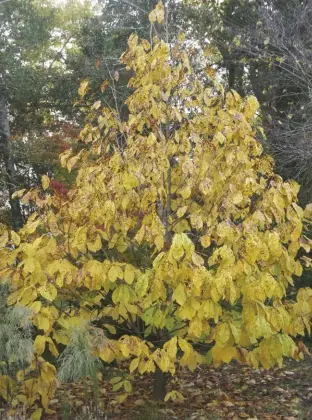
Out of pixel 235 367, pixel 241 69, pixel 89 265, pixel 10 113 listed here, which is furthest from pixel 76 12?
pixel 89 265

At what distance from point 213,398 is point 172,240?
6.94ft

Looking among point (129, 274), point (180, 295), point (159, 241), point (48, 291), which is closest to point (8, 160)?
point (48, 291)

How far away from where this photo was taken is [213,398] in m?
4.57

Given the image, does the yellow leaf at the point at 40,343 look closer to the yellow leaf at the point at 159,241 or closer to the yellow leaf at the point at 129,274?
the yellow leaf at the point at 129,274

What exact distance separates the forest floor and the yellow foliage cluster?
2.48 feet

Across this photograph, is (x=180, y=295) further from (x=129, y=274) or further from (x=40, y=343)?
(x=40, y=343)

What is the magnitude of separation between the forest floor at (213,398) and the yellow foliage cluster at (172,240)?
29.7 inches

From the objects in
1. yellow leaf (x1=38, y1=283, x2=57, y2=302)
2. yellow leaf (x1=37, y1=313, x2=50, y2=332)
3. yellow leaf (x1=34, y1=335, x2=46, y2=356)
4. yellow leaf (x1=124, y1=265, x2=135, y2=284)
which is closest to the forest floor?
yellow leaf (x1=34, y1=335, x2=46, y2=356)

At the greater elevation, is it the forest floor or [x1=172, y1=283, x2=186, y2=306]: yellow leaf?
[x1=172, y1=283, x2=186, y2=306]: yellow leaf

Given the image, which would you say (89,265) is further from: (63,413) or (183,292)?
(63,413)

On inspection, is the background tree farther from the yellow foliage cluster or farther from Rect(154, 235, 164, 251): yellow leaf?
Rect(154, 235, 164, 251): yellow leaf

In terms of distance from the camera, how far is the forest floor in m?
4.00

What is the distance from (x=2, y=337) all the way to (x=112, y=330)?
2.77 feet

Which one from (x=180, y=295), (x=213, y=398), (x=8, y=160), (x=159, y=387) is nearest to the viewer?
(x=180, y=295)
